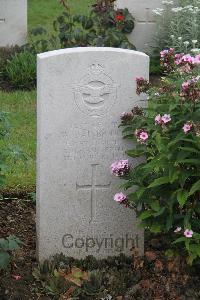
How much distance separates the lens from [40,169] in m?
4.77

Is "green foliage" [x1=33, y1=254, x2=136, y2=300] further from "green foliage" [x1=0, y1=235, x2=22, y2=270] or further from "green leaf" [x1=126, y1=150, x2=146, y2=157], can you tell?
"green leaf" [x1=126, y1=150, x2=146, y2=157]

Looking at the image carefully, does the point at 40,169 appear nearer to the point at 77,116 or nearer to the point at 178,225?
the point at 77,116

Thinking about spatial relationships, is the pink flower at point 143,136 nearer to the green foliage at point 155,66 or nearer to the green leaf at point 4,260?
the green leaf at point 4,260

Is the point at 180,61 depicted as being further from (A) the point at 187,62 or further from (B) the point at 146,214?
(B) the point at 146,214

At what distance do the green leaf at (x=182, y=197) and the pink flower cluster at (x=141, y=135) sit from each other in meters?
0.36

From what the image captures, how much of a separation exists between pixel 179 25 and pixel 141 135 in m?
5.55

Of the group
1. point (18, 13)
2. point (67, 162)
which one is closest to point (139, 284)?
point (67, 162)

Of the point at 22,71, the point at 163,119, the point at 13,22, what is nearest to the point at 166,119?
the point at 163,119

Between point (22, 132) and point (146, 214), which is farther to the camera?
point (22, 132)

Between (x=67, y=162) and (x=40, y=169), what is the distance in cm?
17

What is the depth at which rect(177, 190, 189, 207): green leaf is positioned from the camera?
4312mm

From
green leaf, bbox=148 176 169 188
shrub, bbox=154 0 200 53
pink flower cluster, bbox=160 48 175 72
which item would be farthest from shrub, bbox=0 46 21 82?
green leaf, bbox=148 176 169 188

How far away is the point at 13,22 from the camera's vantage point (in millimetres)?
10570

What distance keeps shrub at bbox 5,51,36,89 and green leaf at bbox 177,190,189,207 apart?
514 cm
